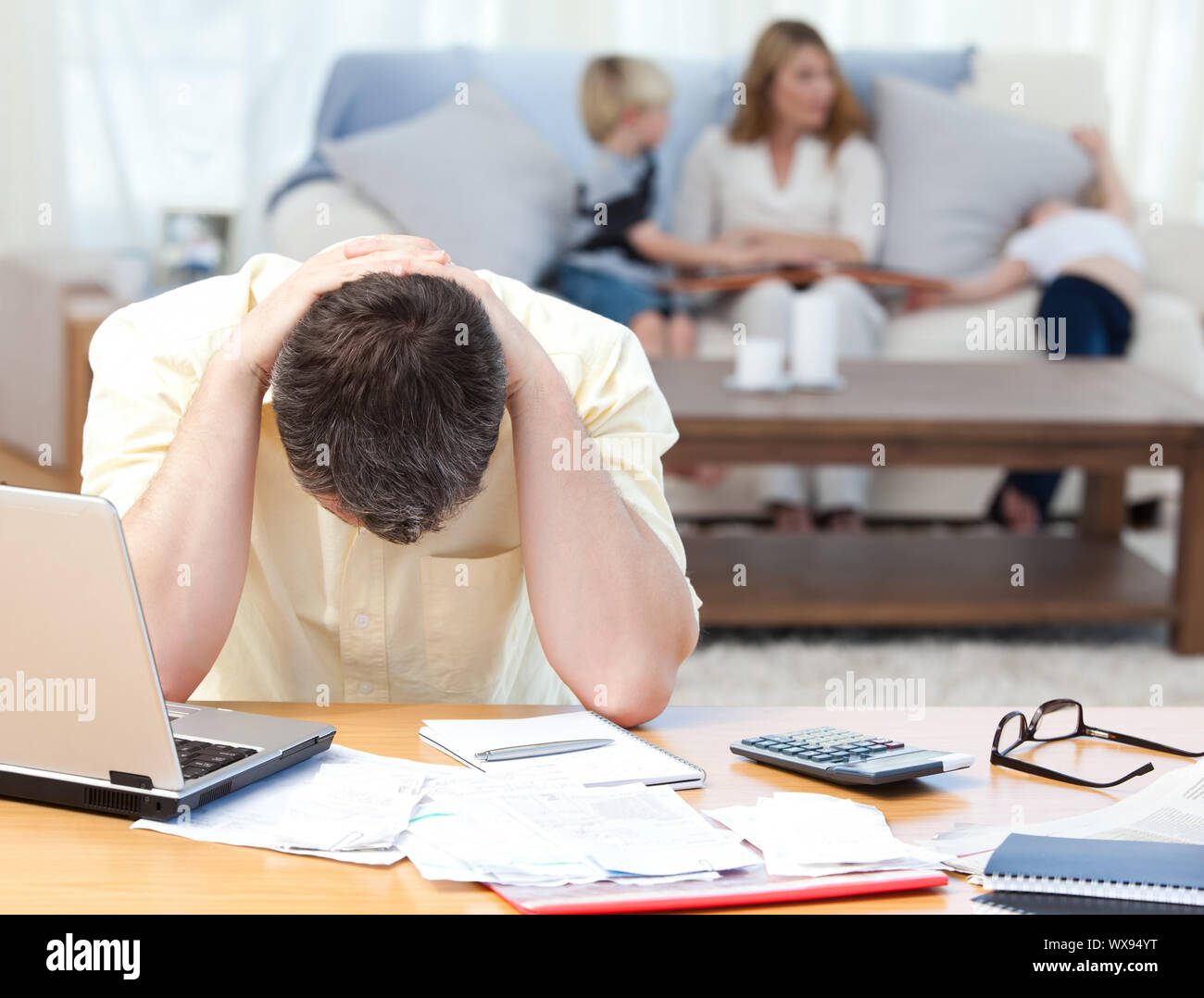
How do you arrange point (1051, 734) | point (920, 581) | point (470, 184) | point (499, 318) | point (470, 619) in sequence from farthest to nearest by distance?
point (470, 184), point (920, 581), point (470, 619), point (499, 318), point (1051, 734)

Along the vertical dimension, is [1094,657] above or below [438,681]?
below

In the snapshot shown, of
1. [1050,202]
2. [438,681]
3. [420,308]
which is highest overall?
[1050,202]

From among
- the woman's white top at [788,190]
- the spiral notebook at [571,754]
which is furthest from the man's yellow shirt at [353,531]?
the woman's white top at [788,190]

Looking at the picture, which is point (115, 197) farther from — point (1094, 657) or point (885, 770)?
point (885, 770)

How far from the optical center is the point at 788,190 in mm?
3627

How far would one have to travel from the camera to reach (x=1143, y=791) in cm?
87

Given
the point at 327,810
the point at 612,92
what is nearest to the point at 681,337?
the point at 612,92

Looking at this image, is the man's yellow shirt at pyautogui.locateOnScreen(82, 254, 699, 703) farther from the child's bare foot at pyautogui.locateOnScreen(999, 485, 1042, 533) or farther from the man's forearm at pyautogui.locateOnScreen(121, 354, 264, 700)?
the child's bare foot at pyautogui.locateOnScreen(999, 485, 1042, 533)

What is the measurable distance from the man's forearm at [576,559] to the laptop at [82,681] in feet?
1.04

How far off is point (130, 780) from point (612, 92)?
3.10 meters

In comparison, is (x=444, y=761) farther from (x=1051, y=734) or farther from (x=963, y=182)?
(x=963, y=182)
